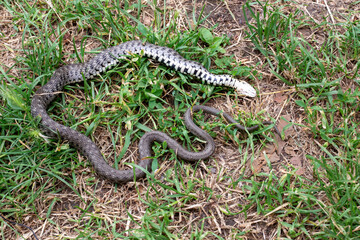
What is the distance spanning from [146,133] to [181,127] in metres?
0.59

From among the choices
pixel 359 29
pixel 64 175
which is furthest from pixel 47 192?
pixel 359 29

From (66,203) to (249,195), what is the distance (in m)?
2.83

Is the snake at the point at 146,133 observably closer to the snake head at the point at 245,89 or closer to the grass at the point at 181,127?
the snake head at the point at 245,89

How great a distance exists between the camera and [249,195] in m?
5.14

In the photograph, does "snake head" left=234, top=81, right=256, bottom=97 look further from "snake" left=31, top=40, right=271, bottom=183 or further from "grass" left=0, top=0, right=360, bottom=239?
"grass" left=0, top=0, right=360, bottom=239

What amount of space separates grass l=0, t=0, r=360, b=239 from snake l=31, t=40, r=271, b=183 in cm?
A: 16

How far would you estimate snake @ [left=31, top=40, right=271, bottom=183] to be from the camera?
5.43 meters

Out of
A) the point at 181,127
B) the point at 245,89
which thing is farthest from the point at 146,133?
the point at 245,89

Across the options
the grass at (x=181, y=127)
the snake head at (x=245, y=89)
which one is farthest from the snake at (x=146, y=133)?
the grass at (x=181, y=127)

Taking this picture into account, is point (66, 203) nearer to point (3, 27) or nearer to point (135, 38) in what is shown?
point (135, 38)

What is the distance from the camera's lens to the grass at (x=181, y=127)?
4.93 metres

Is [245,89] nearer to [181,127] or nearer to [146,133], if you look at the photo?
[181,127]

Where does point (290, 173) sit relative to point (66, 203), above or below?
above

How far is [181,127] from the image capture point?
5754 millimetres
